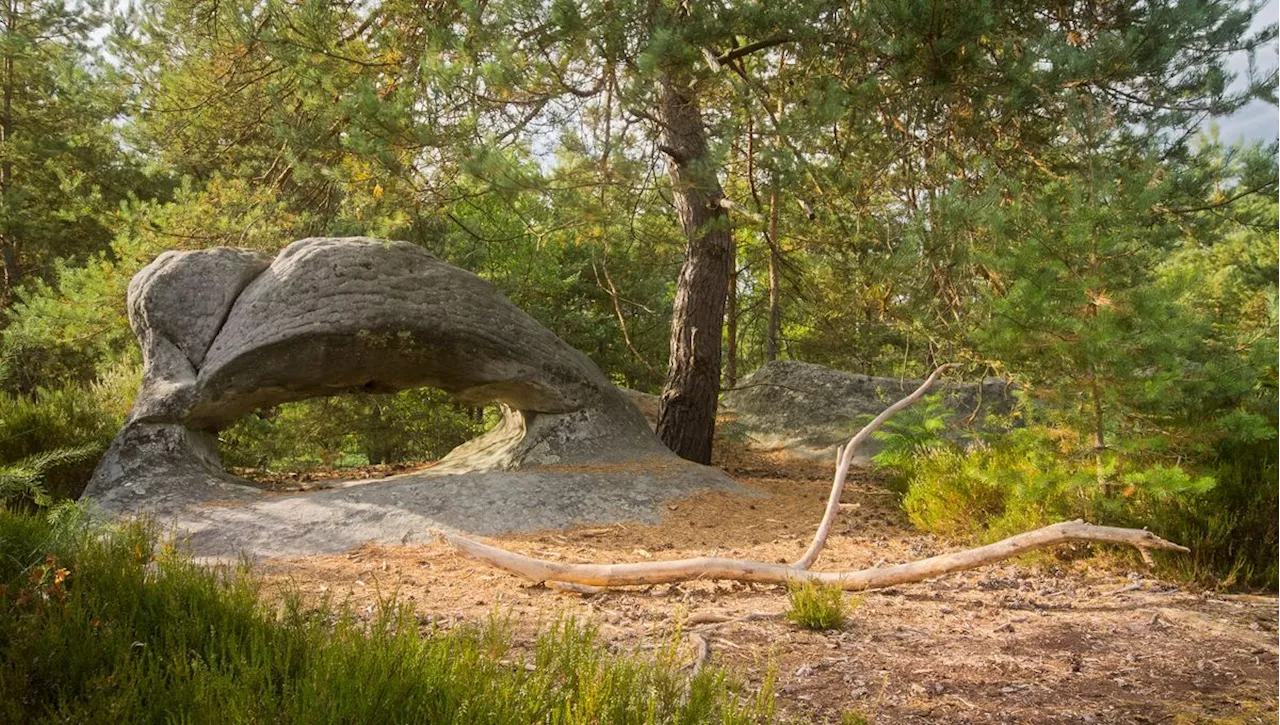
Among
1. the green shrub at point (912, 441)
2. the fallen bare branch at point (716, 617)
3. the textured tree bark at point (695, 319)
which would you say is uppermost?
the textured tree bark at point (695, 319)

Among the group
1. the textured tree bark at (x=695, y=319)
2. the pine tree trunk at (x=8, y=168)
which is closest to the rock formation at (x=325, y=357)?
the textured tree bark at (x=695, y=319)

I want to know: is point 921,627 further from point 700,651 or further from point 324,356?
point 324,356

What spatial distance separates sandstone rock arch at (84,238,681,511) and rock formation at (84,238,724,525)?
1 cm

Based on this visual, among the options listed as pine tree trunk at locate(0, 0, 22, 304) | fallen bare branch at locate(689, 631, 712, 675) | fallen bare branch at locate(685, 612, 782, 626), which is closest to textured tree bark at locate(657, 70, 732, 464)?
fallen bare branch at locate(685, 612, 782, 626)

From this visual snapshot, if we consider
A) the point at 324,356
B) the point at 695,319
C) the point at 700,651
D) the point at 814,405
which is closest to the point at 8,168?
the point at 324,356

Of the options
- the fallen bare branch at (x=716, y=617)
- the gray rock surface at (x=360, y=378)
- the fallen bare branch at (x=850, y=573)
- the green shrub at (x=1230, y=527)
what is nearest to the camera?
the fallen bare branch at (x=716, y=617)

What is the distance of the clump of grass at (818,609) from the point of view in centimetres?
380

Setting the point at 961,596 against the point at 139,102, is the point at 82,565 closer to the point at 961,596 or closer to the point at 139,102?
the point at 961,596

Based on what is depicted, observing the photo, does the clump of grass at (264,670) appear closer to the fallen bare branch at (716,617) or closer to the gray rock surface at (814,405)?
the fallen bare branch at (716,617)

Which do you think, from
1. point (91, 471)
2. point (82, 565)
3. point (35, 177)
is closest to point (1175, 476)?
point (82, 565)

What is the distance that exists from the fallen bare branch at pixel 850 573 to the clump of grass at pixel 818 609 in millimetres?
548

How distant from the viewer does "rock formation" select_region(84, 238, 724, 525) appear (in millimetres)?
7504

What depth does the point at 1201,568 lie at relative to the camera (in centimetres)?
468

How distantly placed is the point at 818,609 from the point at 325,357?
5.69 meters
